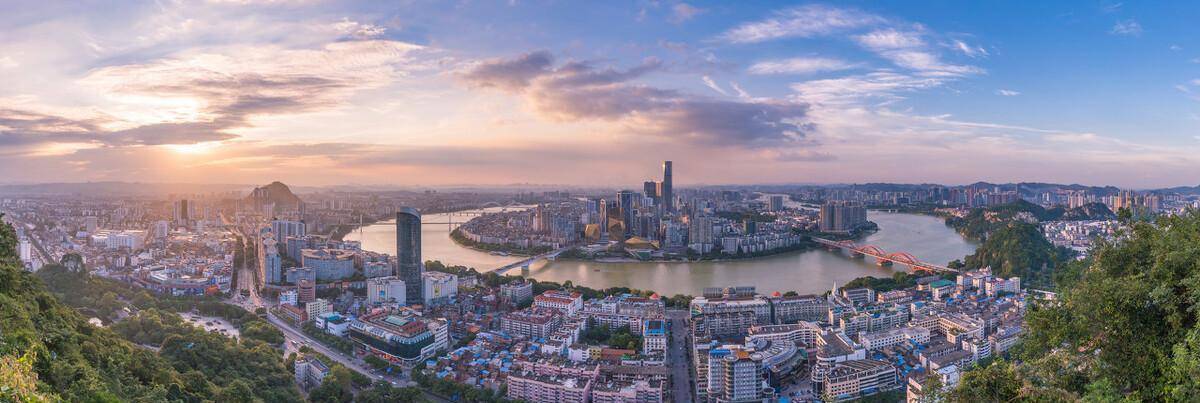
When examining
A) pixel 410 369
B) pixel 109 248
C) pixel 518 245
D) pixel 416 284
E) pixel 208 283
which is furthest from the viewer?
pixel 518 245

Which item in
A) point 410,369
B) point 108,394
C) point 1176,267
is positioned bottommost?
point 410,369

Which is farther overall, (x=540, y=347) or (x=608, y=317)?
(x=608, y=317)

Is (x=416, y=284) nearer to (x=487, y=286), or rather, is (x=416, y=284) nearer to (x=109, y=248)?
(x=487, y=286)

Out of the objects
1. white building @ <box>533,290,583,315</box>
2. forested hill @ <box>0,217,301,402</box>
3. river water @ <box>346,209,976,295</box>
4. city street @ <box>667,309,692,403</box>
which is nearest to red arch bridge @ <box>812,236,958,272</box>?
river water @ <box>346,209,976,295</box>

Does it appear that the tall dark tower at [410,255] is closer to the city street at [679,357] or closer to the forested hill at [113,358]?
the forested hill at [113,358]

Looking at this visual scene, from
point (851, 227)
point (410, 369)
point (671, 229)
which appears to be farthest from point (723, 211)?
point (410, 369)

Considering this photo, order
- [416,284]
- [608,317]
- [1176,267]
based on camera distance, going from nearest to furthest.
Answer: [1176,267] < [608,317] < [416,284]

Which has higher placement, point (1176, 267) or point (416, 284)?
point (1176, 267)

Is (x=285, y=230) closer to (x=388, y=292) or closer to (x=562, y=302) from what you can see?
(x=388, y=292)
